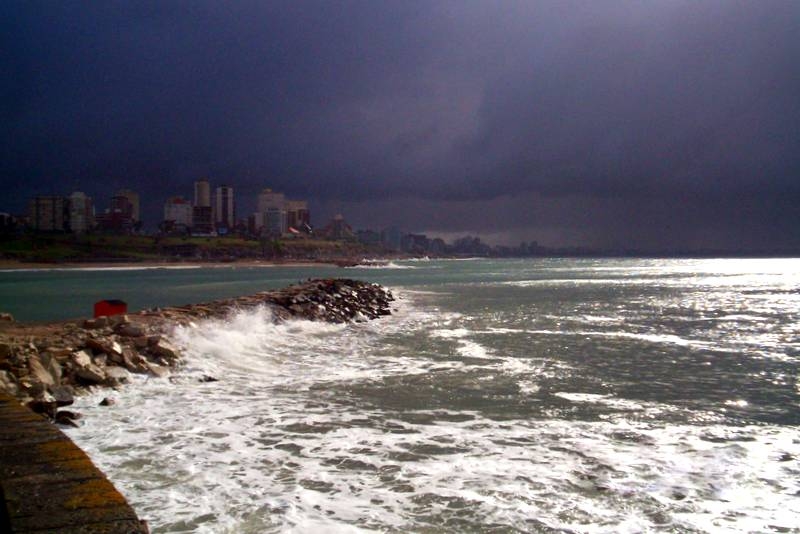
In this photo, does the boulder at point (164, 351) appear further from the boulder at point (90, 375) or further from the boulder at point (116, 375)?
the boulder at point (90, 375)

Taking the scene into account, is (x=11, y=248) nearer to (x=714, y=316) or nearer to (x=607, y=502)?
(x=714, y=316)

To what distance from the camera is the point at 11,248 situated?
527 ft

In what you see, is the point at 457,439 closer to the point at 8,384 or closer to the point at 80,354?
the point at 8,384

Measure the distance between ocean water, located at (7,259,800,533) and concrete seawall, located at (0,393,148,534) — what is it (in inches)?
51.2

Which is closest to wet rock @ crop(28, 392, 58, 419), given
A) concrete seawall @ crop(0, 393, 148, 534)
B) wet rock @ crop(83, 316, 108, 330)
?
concrete seawall @ crop(0, 393, 148, 534)

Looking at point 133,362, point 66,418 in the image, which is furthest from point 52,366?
point 66,418

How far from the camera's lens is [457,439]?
25.9ft

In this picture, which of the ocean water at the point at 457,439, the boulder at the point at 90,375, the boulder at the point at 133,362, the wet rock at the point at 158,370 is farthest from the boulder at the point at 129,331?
the boulder at the point at 90,375

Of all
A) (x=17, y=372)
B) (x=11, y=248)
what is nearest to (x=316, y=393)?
(x=17, y=372)

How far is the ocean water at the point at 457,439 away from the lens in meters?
5.49

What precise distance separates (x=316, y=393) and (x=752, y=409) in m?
7.39

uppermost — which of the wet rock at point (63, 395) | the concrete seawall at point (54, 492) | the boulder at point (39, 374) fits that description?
the concrete seawall at point (54, 492)

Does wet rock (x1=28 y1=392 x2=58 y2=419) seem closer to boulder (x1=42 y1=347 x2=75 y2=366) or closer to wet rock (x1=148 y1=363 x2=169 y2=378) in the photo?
boulder (x1=42 y1=347 x2=75 y2=366)

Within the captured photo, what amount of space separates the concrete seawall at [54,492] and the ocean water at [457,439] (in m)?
1.30
